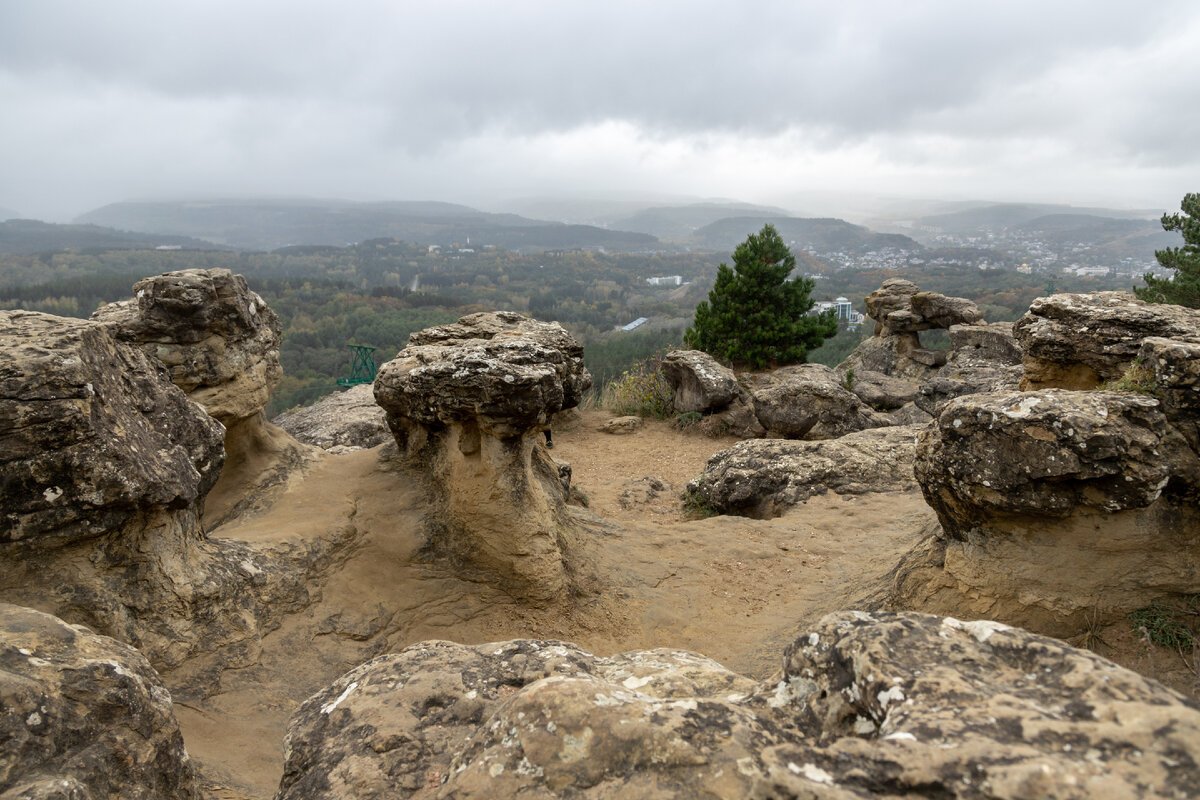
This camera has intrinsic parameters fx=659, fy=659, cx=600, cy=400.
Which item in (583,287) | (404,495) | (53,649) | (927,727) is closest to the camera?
(927,727)

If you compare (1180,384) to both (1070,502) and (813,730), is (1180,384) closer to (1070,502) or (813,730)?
(1070,502)

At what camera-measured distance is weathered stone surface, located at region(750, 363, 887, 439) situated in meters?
13.2

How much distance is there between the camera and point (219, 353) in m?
7.61

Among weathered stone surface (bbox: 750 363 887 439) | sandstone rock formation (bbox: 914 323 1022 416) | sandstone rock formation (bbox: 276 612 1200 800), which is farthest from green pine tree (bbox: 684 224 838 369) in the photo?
sandstone rock formation (bbox: 276 612 1200 800)

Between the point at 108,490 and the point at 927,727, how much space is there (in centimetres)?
474

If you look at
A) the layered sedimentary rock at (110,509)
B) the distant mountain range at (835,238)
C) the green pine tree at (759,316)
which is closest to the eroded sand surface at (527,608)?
the layered sedimentary rock at (110,509)

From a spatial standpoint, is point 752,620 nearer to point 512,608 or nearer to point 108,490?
point 512,608

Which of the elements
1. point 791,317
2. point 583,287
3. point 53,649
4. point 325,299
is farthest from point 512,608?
point 583,287

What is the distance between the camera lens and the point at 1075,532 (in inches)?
176

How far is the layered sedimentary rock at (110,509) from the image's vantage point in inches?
159

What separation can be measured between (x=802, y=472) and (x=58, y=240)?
522 feet

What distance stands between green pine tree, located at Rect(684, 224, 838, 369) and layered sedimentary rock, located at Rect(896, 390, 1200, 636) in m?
14.8

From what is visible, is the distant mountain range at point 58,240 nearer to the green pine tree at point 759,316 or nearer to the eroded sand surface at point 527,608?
the green pine tree at point 759,316

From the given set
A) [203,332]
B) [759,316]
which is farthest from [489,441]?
[759,316]
